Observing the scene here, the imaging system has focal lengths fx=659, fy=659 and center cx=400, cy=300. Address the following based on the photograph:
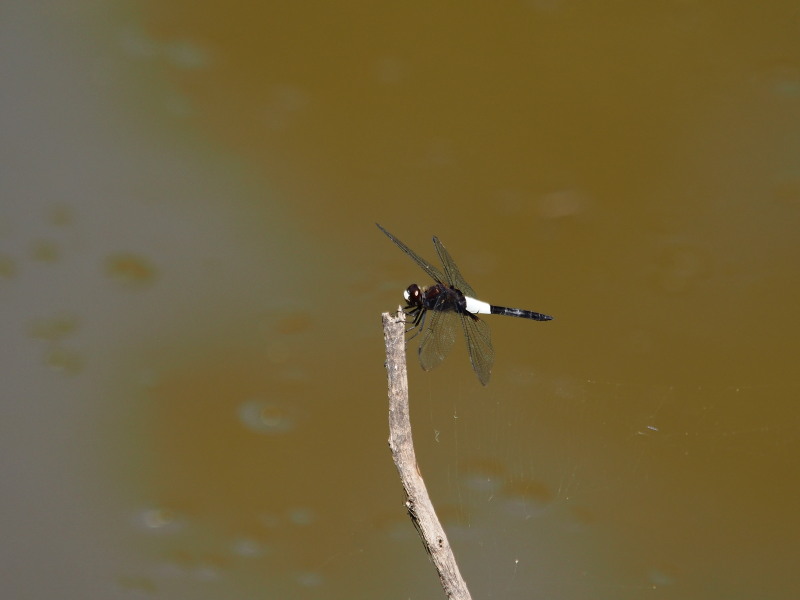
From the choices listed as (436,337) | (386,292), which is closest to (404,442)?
(436,337)

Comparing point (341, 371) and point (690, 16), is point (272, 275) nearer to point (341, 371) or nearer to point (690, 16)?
point (341, 371)

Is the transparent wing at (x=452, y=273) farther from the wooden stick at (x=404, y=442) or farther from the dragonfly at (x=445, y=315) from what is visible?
the wooden stick at (x=404, y=442)

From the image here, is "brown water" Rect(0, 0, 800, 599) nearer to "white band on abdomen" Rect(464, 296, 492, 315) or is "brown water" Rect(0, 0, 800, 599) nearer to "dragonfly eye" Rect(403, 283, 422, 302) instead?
"white band on abdomen" Rect(464, 296, 492, 315)

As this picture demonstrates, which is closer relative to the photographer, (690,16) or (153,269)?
(690,16)

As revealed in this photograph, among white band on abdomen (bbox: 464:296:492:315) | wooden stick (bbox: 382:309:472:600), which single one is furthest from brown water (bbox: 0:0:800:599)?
wooden stick (bbox: 382:309:472:600)

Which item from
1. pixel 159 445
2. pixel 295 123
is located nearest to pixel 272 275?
pixel 295 123

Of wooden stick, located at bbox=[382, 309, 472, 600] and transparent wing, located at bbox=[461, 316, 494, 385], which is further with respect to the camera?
transparent wing, located at bbox=[461, 316, 494, 385]

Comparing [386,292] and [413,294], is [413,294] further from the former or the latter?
[386,292]
